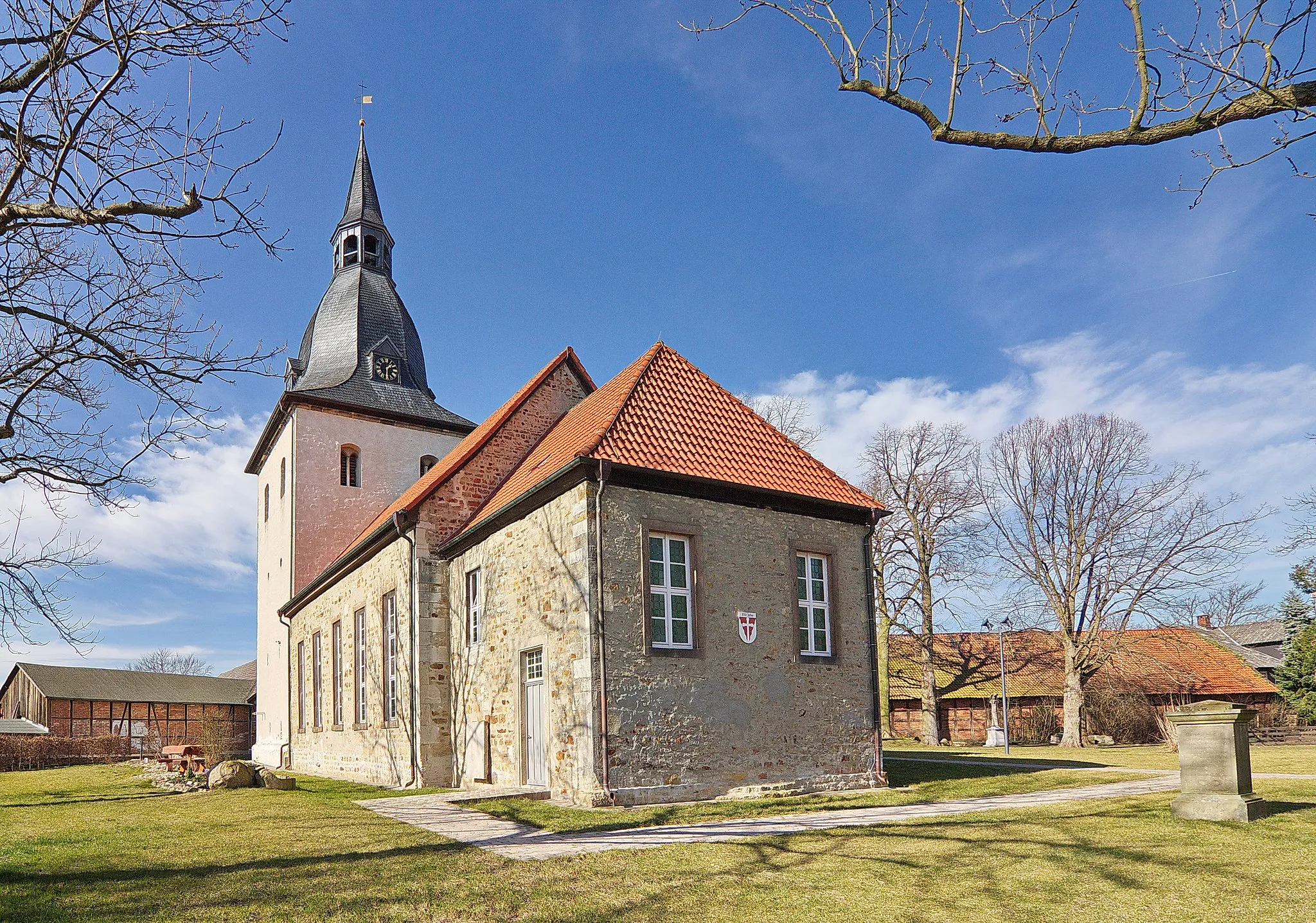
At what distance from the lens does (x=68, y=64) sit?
22.6 ft

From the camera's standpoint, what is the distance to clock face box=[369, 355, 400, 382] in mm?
28594

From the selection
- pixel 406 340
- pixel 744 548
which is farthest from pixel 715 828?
pixel 406 340

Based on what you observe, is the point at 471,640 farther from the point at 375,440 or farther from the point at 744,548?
the point at 375,440

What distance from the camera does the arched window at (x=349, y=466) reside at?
27.2 m

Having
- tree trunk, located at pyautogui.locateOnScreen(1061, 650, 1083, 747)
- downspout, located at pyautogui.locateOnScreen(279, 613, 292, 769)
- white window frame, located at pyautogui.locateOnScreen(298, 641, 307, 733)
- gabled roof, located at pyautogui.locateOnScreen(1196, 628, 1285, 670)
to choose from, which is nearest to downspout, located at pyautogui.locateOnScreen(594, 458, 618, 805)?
white window frame, located at pyautogui.locateOnScreen(298, 641, 307, 733)

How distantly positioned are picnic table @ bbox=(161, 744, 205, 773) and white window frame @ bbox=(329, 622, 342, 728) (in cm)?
293

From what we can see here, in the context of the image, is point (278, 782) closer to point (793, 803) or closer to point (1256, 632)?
point (793, 803)

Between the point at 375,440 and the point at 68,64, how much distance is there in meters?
21.5

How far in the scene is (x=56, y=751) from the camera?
4044 cm

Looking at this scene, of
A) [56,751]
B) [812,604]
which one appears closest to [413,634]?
[812,604]

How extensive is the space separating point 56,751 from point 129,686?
9393 mm

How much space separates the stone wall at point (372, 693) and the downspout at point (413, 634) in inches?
3.3

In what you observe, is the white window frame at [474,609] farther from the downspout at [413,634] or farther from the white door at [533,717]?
the white door at [533,717]

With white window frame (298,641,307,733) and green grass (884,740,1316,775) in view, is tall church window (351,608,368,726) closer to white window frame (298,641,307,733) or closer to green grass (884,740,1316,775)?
white window frame (298,641,307,733)
